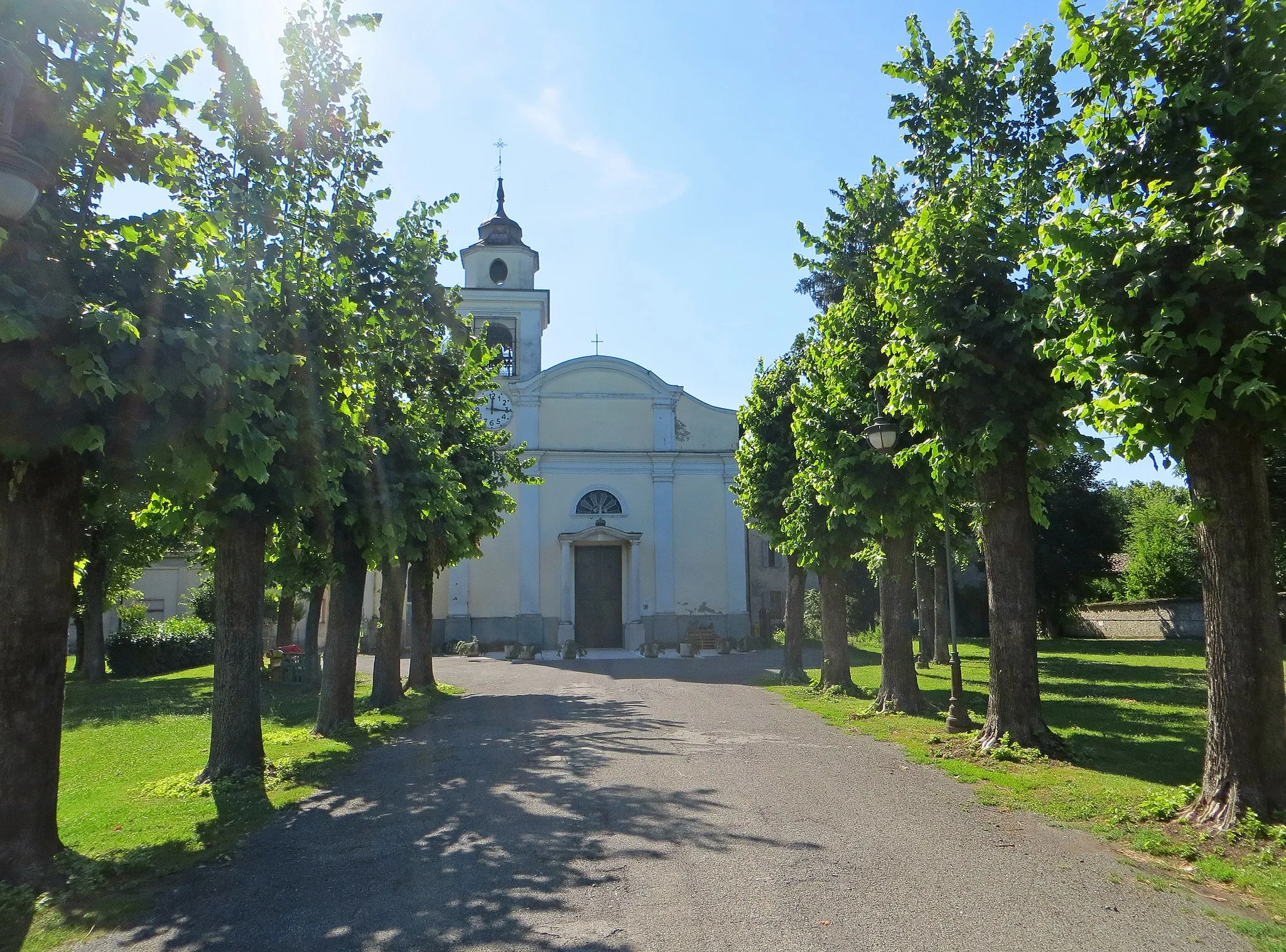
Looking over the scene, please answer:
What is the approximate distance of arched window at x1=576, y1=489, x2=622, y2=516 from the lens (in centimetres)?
3641

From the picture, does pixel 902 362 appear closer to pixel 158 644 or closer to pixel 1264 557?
pixel 1264 557

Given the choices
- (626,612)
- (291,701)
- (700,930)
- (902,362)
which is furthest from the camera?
(626,612)

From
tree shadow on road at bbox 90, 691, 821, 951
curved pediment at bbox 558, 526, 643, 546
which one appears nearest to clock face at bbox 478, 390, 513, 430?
curved pediment at bbox 558, 526, 643, 546

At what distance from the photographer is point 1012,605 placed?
10195mm

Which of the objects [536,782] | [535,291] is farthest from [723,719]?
[535,291]

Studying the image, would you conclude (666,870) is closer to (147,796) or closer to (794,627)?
(147,796)

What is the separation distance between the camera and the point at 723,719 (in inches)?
553

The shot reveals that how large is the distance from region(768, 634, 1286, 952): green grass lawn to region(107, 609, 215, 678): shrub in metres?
20.6

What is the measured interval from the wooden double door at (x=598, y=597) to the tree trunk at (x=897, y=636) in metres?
21.8

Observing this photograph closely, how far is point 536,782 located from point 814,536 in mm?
8759

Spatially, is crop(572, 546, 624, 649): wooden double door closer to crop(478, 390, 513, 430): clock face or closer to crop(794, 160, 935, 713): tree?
crop(478, 390, 513, 430): clock face

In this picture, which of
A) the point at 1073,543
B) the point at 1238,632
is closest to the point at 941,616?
Result: the point at 1073,543

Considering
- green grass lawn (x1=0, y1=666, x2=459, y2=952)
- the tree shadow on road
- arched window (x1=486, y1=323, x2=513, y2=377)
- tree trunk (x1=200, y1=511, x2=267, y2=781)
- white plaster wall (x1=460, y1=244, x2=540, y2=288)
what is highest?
white plaster wall (x1=460, y1=244, x2=540, y2=288)

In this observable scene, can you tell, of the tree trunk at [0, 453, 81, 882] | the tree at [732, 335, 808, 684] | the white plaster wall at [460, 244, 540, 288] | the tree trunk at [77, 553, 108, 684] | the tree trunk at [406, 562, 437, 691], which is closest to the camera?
the tree trunk at [0, 453, 81, 882]
